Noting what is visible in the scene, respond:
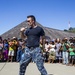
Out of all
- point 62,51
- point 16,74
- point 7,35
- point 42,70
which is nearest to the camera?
point 42,70

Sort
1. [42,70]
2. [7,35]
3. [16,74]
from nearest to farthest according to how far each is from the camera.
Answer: [42,70], [16,74], [7,35]

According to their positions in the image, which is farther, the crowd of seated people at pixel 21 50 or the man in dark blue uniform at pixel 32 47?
the crowd of seated people at pixel 21 50

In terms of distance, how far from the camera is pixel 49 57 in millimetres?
14914

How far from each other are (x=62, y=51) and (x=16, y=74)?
21.2 ft

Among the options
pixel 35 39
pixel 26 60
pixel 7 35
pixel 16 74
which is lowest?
pixel 16 74

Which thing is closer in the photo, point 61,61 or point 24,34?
point 24,34

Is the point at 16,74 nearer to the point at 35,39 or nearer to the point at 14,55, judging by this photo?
the point at 35,39

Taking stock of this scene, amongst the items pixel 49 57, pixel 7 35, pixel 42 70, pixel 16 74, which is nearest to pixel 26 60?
pixel 42 70

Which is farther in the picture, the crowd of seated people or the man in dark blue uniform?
the crowd of seated people

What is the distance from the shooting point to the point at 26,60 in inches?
253

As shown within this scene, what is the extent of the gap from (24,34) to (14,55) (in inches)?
348

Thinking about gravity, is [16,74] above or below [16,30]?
below

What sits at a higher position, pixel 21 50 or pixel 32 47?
pixel 21 50

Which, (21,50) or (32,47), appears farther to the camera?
(21,50)
